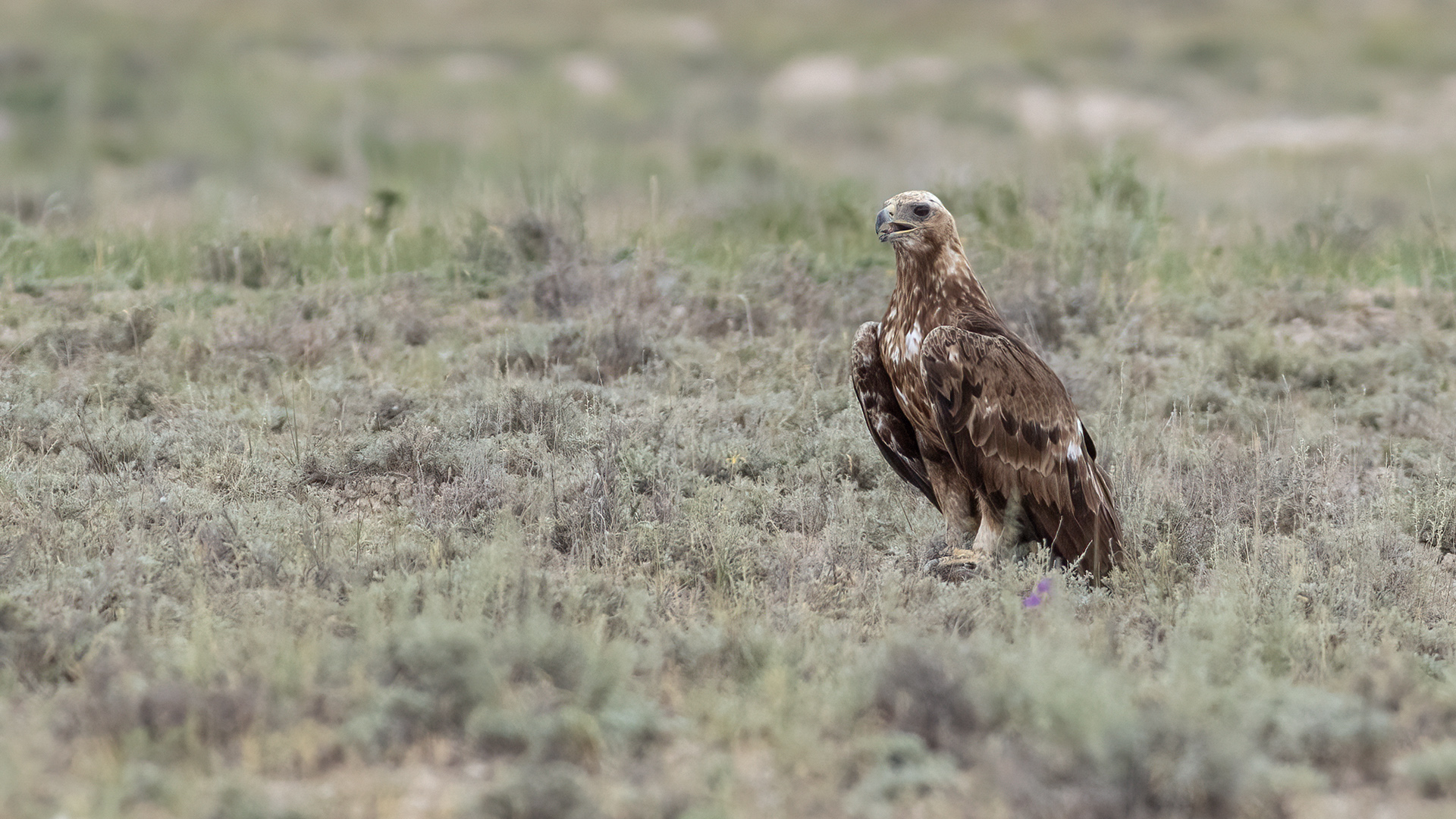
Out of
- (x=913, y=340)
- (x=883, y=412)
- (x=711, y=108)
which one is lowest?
(x=711, y=108)

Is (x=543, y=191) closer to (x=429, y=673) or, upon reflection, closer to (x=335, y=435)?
(x=335, y=435)

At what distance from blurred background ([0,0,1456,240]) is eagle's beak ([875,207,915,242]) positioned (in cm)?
506

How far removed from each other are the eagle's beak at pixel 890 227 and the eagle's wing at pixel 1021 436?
18.8 inches

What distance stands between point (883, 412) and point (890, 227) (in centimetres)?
83

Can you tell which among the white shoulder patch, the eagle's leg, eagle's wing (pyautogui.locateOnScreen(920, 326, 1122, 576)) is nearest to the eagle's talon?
the eagle's leg

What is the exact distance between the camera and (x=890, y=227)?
546 centimetres

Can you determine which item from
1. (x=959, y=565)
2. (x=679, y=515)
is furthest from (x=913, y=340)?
(x=679, y=515)

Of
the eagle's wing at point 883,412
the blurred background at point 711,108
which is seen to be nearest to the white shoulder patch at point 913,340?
the eagle's wing at point 883,412

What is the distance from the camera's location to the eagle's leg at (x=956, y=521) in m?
5.55

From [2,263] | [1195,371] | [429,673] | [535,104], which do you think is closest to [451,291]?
[2,263]

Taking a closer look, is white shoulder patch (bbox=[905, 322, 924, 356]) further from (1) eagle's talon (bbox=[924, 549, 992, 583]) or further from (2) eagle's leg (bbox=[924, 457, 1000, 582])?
(1) eagle's talon (bbox=[924, 549, 992, 583])

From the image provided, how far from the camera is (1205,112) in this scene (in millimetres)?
30953

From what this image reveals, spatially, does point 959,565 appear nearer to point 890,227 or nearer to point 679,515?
point 679,515

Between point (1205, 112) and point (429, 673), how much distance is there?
30.8m
